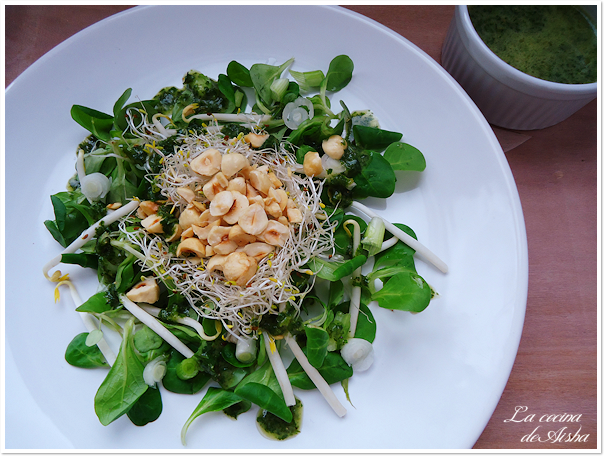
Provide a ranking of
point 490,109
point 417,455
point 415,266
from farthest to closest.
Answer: point 490,109
point 415,266
point 417,455

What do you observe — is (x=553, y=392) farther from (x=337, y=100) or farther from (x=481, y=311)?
(x=337, y=100)

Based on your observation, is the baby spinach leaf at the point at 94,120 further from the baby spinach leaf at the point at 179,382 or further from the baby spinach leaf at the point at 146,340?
the baby spinach leaf at the point at 179,382

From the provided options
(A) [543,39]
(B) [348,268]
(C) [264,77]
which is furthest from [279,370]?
(A) [543,39]

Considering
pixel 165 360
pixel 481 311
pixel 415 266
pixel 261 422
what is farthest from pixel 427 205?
pixel 165 360

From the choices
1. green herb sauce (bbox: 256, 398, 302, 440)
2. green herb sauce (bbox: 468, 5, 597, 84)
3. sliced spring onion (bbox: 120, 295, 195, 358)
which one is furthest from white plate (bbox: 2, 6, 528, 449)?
green herb sauce (bbox: 468, 5, 597, 84)

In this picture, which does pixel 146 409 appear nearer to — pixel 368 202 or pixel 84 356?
pixel 84 356

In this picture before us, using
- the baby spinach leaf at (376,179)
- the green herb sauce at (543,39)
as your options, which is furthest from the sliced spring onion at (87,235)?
the green herb sauce at (543,39)
